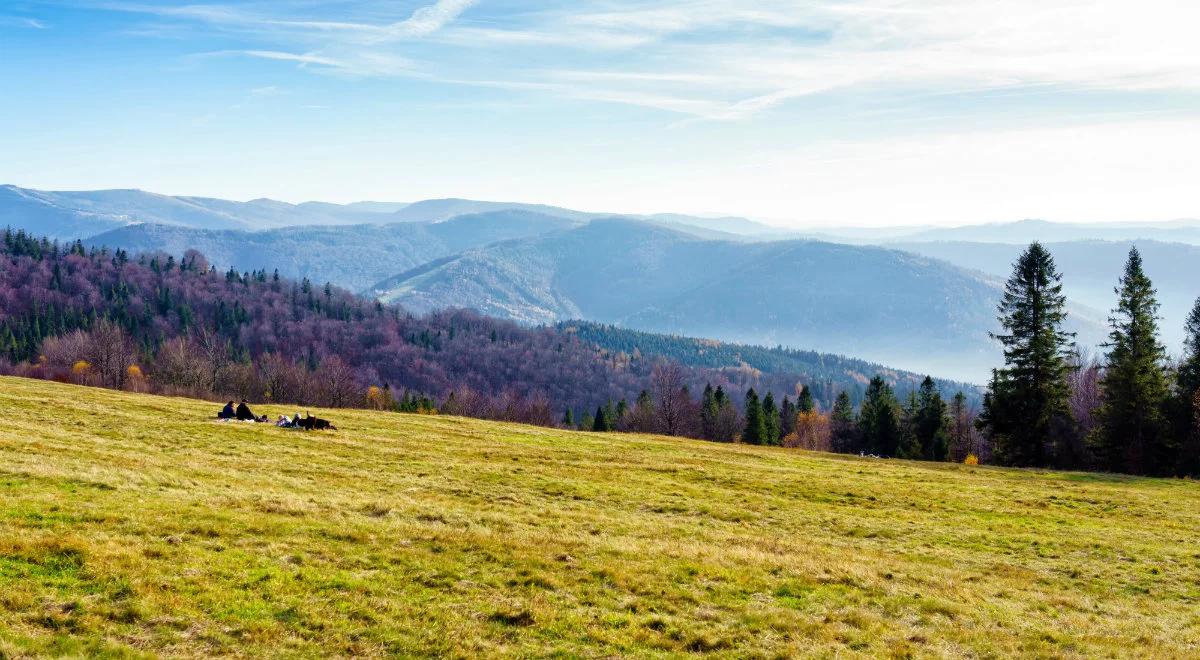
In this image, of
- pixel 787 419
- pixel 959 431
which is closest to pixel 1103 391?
pixel 959 431

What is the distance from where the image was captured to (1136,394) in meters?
62.4

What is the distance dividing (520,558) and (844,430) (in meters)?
103

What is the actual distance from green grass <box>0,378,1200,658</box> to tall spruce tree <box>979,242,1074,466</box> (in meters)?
27.3

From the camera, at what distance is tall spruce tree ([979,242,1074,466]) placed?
65.1m

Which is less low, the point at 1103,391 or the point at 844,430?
the point at 1103,391

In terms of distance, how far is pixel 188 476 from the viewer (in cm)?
2580

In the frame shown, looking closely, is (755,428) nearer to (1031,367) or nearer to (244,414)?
(1031,367)

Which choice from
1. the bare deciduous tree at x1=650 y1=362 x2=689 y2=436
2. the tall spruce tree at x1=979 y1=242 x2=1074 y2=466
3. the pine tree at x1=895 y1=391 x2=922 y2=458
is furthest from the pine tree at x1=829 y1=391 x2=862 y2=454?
the tall spruce tree at x1=979 y1=242 x2=1074 y2=466

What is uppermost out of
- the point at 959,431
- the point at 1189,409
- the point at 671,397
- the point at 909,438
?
the point at 1189,409

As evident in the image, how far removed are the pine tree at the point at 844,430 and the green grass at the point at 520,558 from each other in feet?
237

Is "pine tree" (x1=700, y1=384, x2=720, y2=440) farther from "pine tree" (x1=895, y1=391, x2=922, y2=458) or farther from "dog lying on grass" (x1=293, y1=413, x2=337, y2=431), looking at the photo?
"dog lying on grass" (x1=293, y1=413, x2=337, y2=431)

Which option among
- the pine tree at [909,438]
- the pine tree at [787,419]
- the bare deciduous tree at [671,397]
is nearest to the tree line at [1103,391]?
the pine tree at [909,438]

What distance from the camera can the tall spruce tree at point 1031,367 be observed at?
65062mm

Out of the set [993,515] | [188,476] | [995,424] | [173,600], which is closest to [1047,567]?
[993,515]
